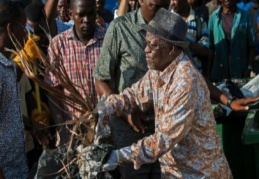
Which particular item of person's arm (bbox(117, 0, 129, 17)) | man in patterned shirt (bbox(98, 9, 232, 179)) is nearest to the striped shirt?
man in patterned shirt (bbox(98, 9, 232, 179))

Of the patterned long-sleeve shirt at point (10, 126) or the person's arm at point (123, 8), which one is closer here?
the patterned long-sleeve shirt at point (10, 126)

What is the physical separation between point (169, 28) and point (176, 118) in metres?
0.55

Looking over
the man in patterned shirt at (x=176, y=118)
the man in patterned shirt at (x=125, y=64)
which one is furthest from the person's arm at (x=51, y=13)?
the man in patterned shirt at (x=176, y=118)

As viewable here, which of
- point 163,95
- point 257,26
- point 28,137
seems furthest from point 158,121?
point 257,26

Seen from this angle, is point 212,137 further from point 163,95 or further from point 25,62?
point 25,62

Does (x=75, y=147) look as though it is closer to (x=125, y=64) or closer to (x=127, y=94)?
(x=127, y=94)

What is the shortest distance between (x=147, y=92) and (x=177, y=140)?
1.92 ft

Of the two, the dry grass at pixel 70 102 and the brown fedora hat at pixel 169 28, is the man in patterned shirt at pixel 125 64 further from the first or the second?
the brown fedora hat at pixel 169 28

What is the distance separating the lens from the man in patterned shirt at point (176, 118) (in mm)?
5039

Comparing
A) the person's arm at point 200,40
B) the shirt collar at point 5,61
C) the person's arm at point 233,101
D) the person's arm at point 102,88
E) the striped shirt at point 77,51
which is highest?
the shirt collar at point 5,61

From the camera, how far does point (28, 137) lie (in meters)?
6.33

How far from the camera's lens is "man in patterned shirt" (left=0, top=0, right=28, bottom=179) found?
5.52m

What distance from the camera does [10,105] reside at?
18.2 ft

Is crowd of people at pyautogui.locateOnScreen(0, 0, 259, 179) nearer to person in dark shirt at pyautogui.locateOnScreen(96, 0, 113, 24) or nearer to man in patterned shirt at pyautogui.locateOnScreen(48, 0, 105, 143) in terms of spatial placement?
man in patterned shirt at pyautogui.locateOnScreen(48, 0, 105, 143)
